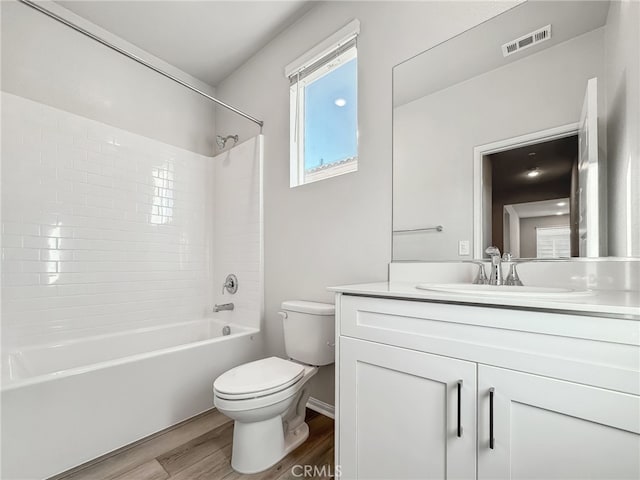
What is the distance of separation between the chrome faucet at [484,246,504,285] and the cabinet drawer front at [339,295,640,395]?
1.40 feet

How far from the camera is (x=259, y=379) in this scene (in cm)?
143

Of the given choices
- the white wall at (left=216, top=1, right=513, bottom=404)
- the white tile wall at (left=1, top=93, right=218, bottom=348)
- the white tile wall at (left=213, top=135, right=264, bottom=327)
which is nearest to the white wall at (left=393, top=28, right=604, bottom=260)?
the white wall at (left=216, top=1, right=513, bottom=404)

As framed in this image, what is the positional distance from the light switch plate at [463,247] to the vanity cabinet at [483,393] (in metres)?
0.53

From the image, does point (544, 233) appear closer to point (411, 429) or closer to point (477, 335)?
point (477, 335)

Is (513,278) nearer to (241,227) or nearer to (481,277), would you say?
(481,277)

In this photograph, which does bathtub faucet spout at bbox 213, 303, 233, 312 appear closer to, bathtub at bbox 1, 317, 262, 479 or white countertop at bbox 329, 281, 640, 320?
bathtub at bbox 1, 317, 262, 479

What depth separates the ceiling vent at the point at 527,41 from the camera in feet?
3.94

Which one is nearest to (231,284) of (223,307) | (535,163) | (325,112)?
(223,307)

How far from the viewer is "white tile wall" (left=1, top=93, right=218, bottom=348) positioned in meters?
1.81

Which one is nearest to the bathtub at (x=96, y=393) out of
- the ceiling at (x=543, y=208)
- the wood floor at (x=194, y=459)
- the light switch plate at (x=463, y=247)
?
the wood floor at (x=194, y=459)

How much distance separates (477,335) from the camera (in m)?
0.87

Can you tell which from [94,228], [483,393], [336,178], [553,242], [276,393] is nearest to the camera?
[483,393]

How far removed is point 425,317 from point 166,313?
2.25m

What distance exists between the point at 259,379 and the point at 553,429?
1.14 metres
